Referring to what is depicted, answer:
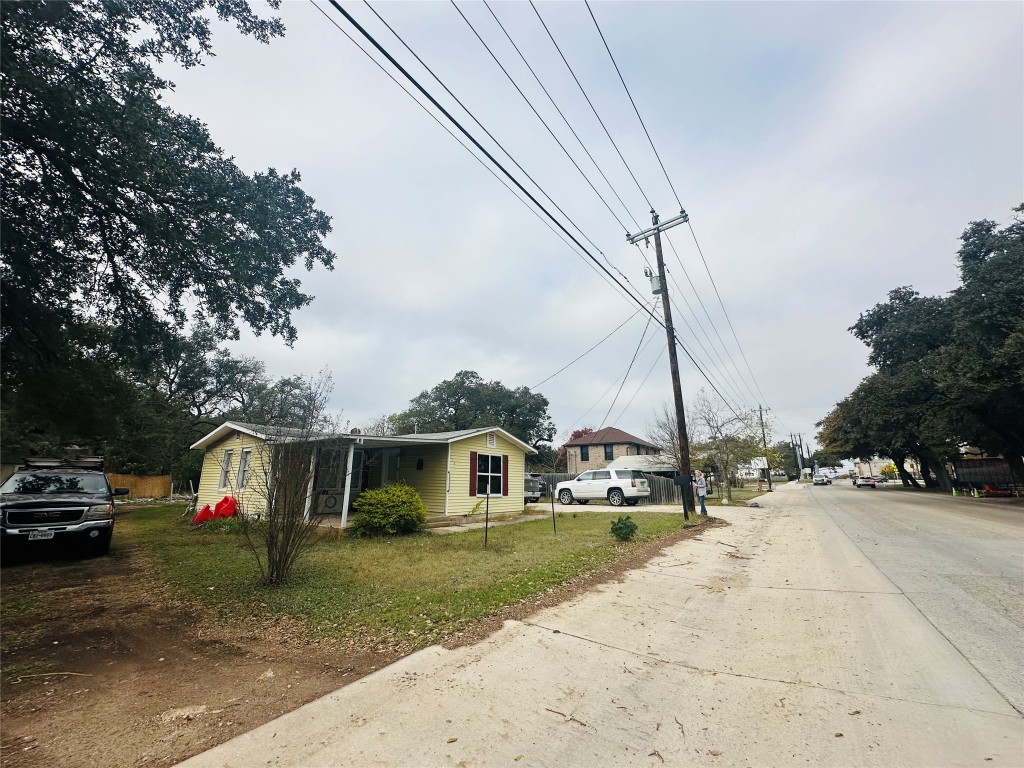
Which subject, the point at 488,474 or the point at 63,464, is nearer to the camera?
the point at 63,464

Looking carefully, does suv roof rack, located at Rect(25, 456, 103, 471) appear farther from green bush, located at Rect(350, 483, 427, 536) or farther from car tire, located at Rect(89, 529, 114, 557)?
green bush, located at Rect(350, 483, 427, 536)

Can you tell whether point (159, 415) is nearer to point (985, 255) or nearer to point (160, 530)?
point (160, 530)

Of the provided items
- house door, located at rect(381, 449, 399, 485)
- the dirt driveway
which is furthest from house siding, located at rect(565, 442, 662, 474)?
the dirt driveway

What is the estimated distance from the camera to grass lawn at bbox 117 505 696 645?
4836 mm

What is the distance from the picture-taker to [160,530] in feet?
42.0

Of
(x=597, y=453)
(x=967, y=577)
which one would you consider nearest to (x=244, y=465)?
(x=967, y=577)

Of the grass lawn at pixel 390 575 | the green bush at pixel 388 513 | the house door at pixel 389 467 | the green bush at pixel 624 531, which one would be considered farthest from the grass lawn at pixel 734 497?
the green bush at pixel 388 513

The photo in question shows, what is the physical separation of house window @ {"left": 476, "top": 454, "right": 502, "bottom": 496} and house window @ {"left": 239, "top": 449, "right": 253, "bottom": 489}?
24.3 feet

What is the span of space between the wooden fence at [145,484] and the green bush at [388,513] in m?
25.1

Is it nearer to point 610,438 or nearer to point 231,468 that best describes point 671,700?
point 231,468

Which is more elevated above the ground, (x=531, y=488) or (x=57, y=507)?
(x=531, y=488)

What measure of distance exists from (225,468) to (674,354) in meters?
16.2

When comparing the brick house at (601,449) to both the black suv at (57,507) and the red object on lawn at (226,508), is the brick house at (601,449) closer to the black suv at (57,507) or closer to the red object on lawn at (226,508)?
the red object on lawn at (226,508)

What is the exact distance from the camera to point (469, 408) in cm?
4712
